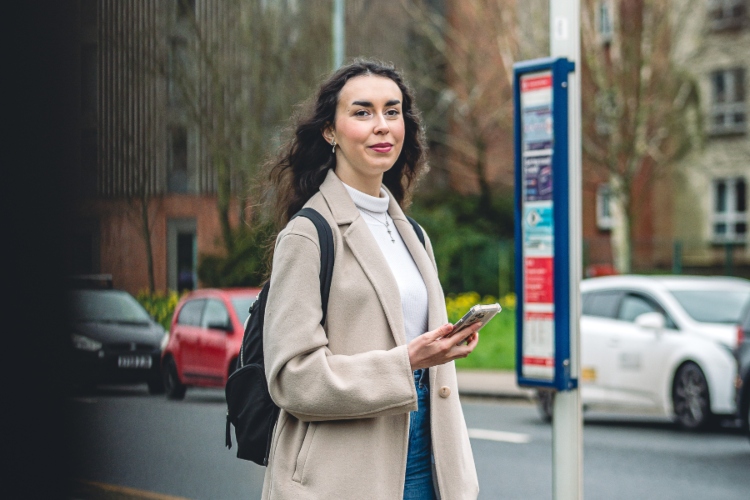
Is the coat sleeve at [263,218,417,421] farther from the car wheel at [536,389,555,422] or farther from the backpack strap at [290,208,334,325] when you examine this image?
the car wheel at [536,389,555,422]

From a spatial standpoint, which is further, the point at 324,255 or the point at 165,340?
the point at 165,340

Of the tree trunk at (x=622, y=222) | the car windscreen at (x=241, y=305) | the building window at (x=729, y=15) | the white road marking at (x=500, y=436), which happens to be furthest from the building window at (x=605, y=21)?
the car windscreen at (x=241, y=305)

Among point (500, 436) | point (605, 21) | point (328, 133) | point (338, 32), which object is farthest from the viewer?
point (605, 21)

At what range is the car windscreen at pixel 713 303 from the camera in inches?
404

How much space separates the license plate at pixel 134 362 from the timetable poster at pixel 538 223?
1698 millimetres

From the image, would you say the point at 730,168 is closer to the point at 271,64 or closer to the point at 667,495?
the point at 667,495

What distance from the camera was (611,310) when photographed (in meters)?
10.8

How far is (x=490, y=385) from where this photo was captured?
1368 centimetres

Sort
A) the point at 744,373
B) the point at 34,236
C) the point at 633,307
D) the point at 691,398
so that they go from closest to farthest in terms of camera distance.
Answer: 1. the point at 34,236
2. the point at 744,373
3. the point at 691,398
4. the point at 633,307

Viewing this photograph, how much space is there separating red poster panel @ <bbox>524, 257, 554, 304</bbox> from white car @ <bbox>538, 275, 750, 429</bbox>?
5073mm

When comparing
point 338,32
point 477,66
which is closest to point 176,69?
point 338,32

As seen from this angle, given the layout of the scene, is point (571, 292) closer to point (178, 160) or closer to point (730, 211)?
point (178, 160)

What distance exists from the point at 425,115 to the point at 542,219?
56.1ft

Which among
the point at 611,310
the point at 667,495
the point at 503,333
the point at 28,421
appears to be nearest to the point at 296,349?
the point at 28,421
